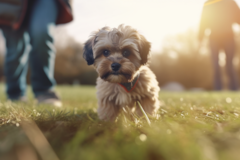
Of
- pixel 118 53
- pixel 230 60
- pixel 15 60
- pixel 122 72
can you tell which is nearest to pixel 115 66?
pixel 122 72

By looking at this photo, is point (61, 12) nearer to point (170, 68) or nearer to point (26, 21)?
point (26, 21)

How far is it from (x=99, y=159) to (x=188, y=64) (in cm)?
2190

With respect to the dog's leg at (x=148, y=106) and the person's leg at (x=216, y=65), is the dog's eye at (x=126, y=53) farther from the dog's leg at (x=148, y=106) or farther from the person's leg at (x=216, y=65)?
the person's leg at (x=216, y=65)

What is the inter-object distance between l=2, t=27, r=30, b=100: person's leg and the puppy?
8.76 ft

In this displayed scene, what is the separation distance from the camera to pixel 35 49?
12.6ft

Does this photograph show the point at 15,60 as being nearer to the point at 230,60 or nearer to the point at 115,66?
the point at 115,66

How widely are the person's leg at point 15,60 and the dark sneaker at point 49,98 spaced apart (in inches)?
44.4

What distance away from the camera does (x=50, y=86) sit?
4109 mm

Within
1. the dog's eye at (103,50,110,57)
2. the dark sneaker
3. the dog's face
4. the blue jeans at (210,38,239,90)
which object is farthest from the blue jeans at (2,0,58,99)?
the blue jeans at (210,38,239,90)

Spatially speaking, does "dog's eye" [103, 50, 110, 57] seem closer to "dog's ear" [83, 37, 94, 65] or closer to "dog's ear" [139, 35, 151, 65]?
"dog's ear" [83, 37, 94, 65]

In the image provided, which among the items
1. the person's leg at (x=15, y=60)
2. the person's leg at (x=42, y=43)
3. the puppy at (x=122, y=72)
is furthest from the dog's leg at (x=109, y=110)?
the person's leg at (x=15, y=60)

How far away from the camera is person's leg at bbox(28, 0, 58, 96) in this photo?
3.76m

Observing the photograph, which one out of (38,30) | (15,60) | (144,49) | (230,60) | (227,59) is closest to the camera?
(144,49)

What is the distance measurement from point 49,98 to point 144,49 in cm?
228
